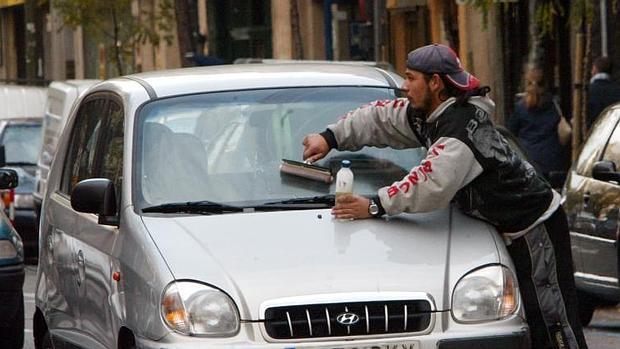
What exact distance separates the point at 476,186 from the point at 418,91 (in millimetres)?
478

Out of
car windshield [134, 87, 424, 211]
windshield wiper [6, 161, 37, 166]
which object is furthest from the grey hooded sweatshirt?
windshield wiper [6, 161, 37, 166]

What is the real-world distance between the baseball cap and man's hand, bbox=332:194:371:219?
651mm

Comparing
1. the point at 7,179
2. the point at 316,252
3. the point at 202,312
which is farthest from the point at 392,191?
the point at 7,179

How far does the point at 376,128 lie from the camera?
7.74 meters

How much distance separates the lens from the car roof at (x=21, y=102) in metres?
24.3

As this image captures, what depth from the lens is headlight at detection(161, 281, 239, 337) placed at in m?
6.68

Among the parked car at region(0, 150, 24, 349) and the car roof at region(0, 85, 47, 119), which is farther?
the car roof at region(0, 85, 47, 119)

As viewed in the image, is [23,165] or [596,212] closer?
[596,212]

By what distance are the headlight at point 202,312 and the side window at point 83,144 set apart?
190 cm

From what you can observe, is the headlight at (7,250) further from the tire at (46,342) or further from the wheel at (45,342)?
the tire at (46,342)

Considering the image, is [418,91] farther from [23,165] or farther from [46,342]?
[23,165]

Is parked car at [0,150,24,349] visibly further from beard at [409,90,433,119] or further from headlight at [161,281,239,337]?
headlight at [161,281,239,337]

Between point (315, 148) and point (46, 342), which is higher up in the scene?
point (315, 148)

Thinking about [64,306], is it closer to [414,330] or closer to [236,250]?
[236,250]
